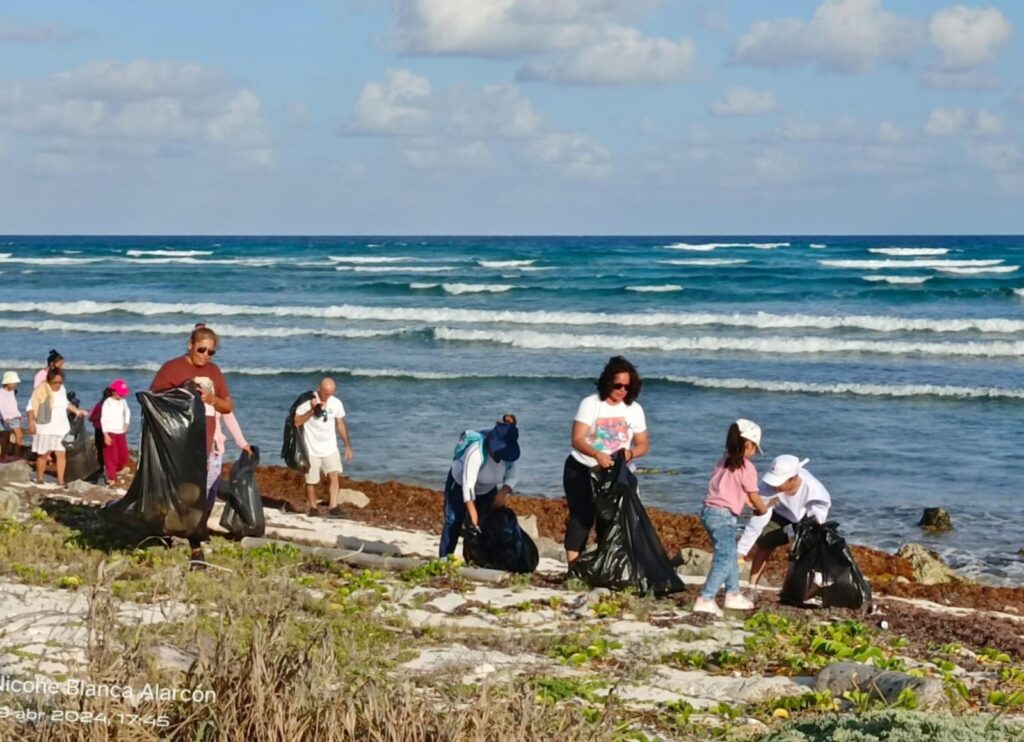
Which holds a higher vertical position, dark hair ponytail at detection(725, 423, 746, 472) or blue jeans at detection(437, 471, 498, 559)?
dark hair ponytail at detection(725, 423, 746, 472)

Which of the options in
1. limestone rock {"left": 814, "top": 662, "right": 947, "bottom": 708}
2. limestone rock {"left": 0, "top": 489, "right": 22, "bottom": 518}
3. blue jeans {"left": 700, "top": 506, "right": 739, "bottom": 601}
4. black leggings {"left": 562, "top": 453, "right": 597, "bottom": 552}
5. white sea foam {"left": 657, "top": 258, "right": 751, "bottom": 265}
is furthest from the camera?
white sea foam {"left": 657, "top": 258, "right": 751, "bottom": 265}

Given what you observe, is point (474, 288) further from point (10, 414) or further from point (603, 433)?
point (603, 433)

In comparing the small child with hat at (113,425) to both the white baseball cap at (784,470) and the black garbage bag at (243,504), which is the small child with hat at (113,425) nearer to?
the black garbage bag at (243,504)

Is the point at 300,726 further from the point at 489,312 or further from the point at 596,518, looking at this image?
the point at 489,312

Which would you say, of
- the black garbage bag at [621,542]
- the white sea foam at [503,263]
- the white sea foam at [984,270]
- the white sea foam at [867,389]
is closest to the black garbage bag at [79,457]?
the black garbage bag at [621,542]

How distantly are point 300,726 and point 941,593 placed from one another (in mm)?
8174

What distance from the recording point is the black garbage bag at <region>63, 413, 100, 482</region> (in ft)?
46.2

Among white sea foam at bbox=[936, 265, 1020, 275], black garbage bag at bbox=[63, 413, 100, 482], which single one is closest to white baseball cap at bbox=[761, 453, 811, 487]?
black garbage bag at bbox=[63, 413, 100, 482]

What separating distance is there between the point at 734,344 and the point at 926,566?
19.4 metres

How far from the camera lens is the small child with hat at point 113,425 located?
13.6m

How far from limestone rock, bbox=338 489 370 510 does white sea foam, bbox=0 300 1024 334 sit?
72.9ft

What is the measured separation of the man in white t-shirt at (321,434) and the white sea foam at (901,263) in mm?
46405

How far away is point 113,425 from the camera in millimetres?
13664

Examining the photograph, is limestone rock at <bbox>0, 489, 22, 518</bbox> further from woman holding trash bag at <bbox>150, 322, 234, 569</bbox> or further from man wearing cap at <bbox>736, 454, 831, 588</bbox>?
man wearing cap at <bbox>736, 454, 831, 588</bbox>
